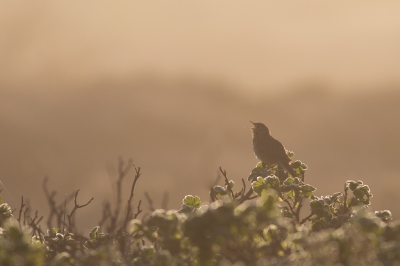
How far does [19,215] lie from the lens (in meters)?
5.86

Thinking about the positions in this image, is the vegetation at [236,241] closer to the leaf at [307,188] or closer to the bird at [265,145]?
the leaf at [307,188]

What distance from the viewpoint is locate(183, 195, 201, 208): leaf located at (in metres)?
4.91

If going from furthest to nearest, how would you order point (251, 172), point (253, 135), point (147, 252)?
1. point (253, 135)
2. point (251, 172)
3. point (147, 252)

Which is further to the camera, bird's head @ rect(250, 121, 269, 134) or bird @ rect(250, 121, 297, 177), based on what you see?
bird's head @ rect(250, 121, 269, 134)

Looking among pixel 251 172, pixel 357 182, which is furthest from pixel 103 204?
pixel 357 182

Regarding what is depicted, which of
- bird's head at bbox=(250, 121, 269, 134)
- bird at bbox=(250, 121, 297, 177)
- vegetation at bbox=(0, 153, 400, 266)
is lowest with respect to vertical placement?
vegetation at bbox=(0, 153, 400, 266)

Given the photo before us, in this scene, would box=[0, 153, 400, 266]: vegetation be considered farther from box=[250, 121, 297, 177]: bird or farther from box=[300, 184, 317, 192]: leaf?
box=[250, 121, 297, 177]: bird

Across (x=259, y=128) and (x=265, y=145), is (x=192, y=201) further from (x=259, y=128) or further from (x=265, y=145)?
(x=259, y=128)

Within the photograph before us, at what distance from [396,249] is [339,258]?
312mm

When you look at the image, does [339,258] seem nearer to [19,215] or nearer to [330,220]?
[330,220]

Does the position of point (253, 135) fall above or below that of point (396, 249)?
above

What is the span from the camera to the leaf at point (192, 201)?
193 inches

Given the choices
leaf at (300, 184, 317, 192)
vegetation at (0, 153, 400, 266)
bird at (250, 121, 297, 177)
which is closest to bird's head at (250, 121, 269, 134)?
bird at (250, 121, 297, 177)

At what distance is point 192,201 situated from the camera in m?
4.94
